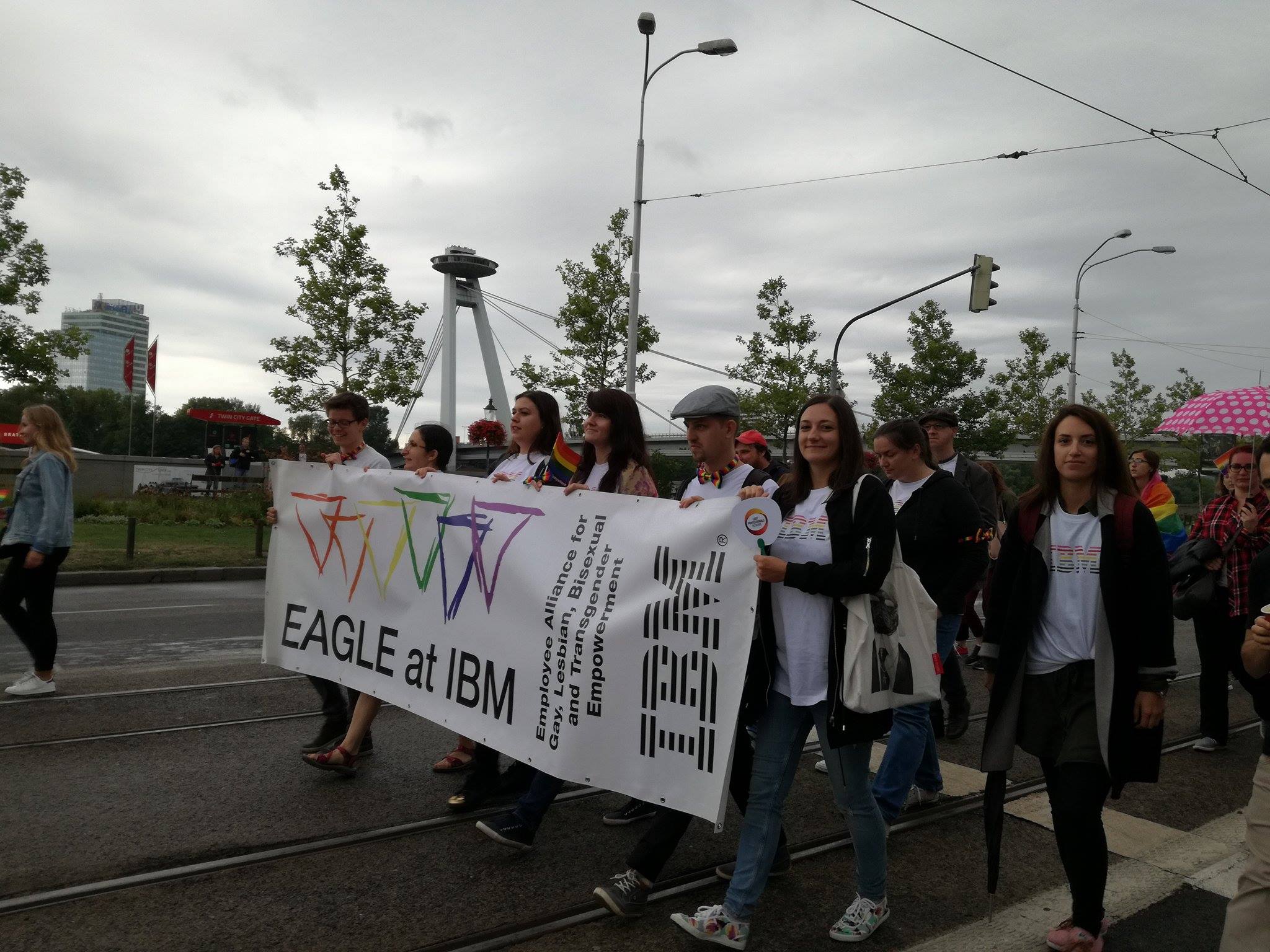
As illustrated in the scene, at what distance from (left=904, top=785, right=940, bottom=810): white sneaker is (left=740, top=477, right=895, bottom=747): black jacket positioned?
1687mm

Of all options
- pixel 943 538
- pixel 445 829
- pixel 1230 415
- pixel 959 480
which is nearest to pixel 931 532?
pixel 943 538

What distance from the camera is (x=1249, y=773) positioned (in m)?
5.47

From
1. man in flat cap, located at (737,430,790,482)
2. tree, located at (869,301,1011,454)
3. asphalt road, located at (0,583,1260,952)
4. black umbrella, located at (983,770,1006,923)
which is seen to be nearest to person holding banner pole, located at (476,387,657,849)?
asphalt road, located at (0,583,1260,952)

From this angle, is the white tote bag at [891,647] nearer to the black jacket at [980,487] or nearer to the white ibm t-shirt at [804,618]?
the white ibm t-shirt at [804,618]

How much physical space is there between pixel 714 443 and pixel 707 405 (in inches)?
6.3

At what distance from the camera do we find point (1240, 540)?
5.54 m

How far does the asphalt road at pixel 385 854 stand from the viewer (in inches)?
128

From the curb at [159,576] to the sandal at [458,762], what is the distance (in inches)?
391

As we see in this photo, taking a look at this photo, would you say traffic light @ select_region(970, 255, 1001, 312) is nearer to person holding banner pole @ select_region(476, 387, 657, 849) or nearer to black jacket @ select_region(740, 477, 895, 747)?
person holding banner pole @ select_region(476, 387, 657, 849)

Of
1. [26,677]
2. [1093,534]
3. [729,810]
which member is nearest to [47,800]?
[26,677]

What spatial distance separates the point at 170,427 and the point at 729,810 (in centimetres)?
8242

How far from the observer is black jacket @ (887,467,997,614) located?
14.7 feet

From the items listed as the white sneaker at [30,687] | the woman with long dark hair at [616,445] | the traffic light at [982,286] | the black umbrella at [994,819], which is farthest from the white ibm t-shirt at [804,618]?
the traffic light at [982,286]

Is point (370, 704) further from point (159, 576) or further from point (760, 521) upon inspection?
point (159, 576)
